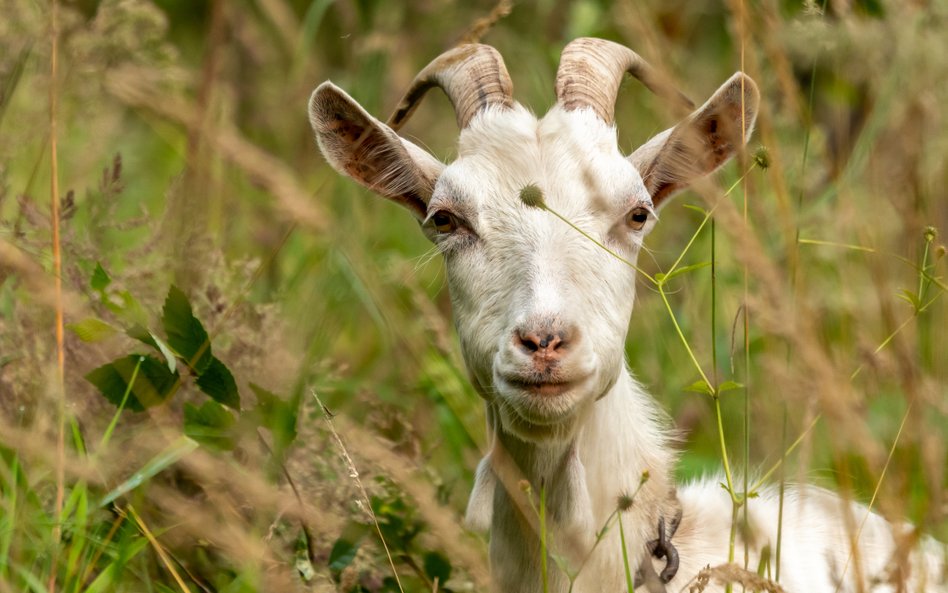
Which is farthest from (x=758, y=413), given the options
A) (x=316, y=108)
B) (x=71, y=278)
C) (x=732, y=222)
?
(x=71, y=278)

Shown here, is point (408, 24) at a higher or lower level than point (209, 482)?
higher

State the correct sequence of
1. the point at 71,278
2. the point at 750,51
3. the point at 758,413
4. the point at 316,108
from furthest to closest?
the point at 71,278
the point at 316,108
the point at 758,413
the point at 750,51

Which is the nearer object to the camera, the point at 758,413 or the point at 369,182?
the point at 758,413

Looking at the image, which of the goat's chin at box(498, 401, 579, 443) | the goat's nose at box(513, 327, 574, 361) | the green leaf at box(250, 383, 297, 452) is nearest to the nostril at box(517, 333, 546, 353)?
the goat's nose at box(513, 327, 574, 361)

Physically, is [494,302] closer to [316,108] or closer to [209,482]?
[316,108]

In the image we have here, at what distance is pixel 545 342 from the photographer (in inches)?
128

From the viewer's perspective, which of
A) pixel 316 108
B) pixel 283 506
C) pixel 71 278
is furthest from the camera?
pixel 71 278

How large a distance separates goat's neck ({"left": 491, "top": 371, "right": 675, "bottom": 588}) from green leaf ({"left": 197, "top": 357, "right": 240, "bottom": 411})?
82 cm

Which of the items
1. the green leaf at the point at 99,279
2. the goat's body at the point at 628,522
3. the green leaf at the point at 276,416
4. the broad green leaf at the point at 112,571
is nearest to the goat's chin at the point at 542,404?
the goat's body at the point at 628,522

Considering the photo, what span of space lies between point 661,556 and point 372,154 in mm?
1572

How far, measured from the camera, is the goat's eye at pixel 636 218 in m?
3.79

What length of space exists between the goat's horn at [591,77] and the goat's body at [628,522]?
2.88 feet

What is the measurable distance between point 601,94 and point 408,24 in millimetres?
5485

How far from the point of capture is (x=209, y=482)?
14.0 feet
